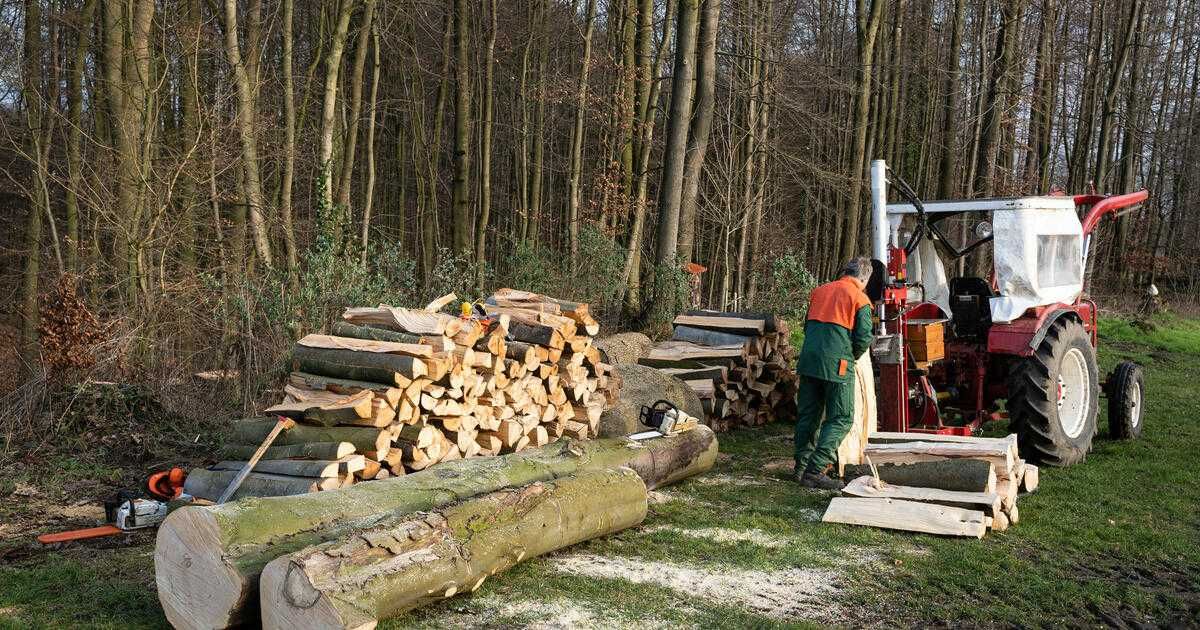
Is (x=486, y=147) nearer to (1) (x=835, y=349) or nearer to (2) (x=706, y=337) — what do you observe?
(2) (x=706, y=337)

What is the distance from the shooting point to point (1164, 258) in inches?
1131

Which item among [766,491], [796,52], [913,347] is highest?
[796,52]

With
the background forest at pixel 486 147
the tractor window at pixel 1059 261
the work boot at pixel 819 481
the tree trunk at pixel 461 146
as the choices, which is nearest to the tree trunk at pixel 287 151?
the background forest at pixel 486 147

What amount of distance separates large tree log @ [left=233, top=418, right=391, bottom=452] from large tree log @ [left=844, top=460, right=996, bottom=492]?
374cm

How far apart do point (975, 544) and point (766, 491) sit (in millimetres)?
1856

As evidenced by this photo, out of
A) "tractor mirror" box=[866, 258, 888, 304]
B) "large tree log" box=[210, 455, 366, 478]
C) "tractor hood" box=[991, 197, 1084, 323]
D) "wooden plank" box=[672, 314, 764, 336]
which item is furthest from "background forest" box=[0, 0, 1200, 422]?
"tractor hood" box=[991, 197, 1084, 323]

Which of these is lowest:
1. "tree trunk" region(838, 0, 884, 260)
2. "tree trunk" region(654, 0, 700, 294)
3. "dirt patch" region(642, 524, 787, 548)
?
"dirt patch" region(642, 524, 787, 548)

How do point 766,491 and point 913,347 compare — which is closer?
point 766,491

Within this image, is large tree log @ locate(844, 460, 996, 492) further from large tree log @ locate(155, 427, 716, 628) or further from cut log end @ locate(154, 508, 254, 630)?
cut log end @ locate(154, 508, 254, 630)

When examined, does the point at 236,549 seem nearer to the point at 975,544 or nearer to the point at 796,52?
the point at 975,544

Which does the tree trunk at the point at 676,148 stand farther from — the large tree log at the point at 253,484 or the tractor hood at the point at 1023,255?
the large tree log at the point at 253,484

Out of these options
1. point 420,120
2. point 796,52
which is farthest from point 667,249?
point 796,52

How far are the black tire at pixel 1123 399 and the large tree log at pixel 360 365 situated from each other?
692 centimetres

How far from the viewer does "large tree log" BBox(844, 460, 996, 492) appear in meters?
6.67
